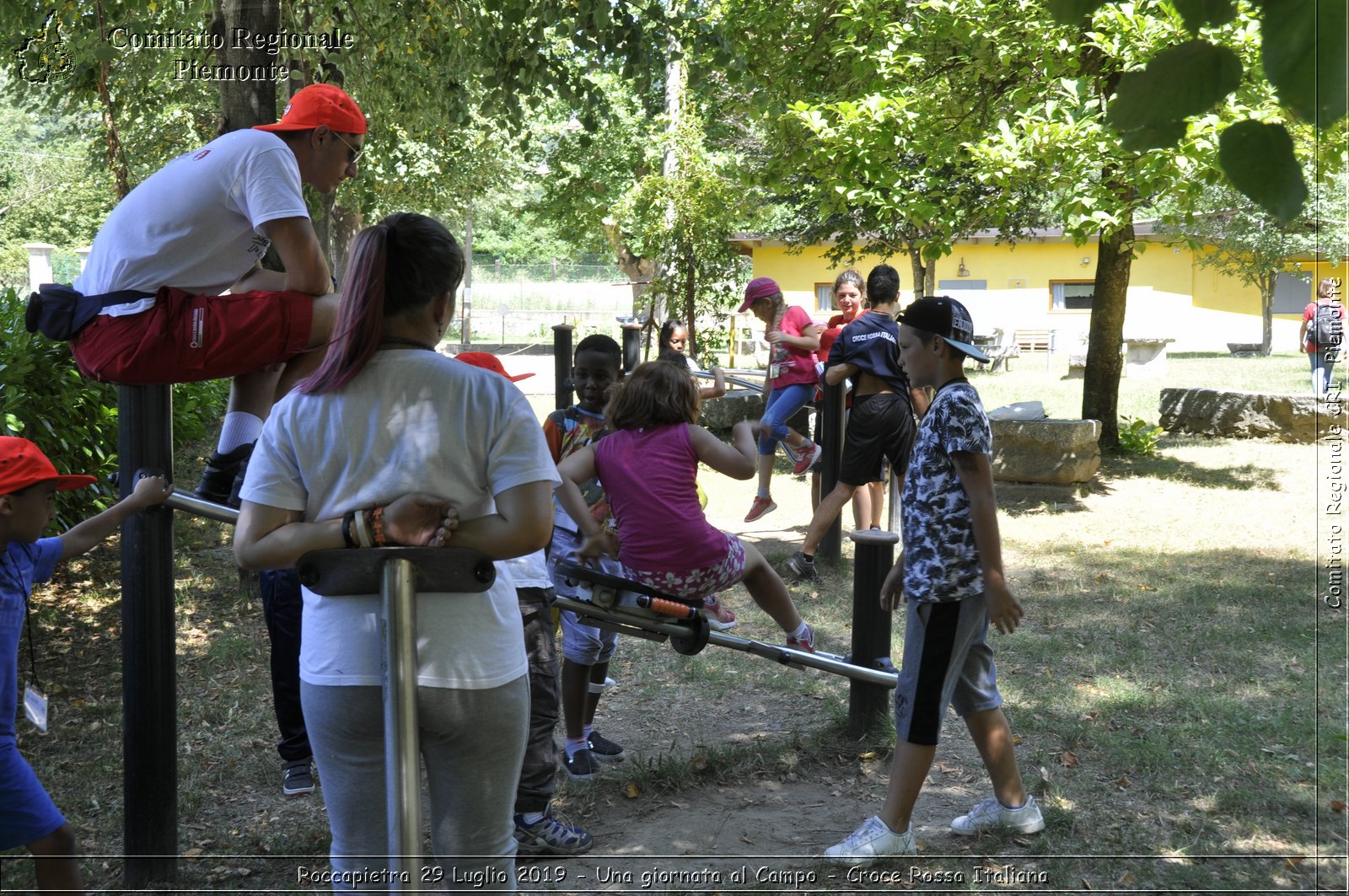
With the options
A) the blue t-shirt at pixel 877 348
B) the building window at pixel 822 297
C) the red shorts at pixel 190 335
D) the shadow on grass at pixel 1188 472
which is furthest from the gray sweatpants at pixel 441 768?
the building window at pixel 822 297

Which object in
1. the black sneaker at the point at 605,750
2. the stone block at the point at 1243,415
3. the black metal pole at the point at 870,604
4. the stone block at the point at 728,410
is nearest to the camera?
the black metal pole at the point at 870,604

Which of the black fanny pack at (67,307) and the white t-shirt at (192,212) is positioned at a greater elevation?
the white t-shirt at (192,212)

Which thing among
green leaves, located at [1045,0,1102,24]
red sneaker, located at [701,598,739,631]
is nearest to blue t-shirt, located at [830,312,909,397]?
red sneaker, located at [701,598,739,631]

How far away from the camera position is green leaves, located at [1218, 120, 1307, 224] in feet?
6.78

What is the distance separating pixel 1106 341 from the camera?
12383mm

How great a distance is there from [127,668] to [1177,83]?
10.7ft

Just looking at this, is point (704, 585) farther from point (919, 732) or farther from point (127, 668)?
point (127, 668)

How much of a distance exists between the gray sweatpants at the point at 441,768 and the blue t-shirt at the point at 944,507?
5.57 feet

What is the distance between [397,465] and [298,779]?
2.45 metres

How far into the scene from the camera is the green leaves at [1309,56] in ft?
6.35

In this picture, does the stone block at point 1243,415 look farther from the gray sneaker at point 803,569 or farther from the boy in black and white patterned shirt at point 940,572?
the boy in black and white patterned shirt at point 940,572

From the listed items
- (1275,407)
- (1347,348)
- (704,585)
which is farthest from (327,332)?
(1275,407)

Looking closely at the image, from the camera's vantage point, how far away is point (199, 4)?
26.1 ft

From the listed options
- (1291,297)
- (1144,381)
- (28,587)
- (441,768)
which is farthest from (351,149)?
(1291,297)
